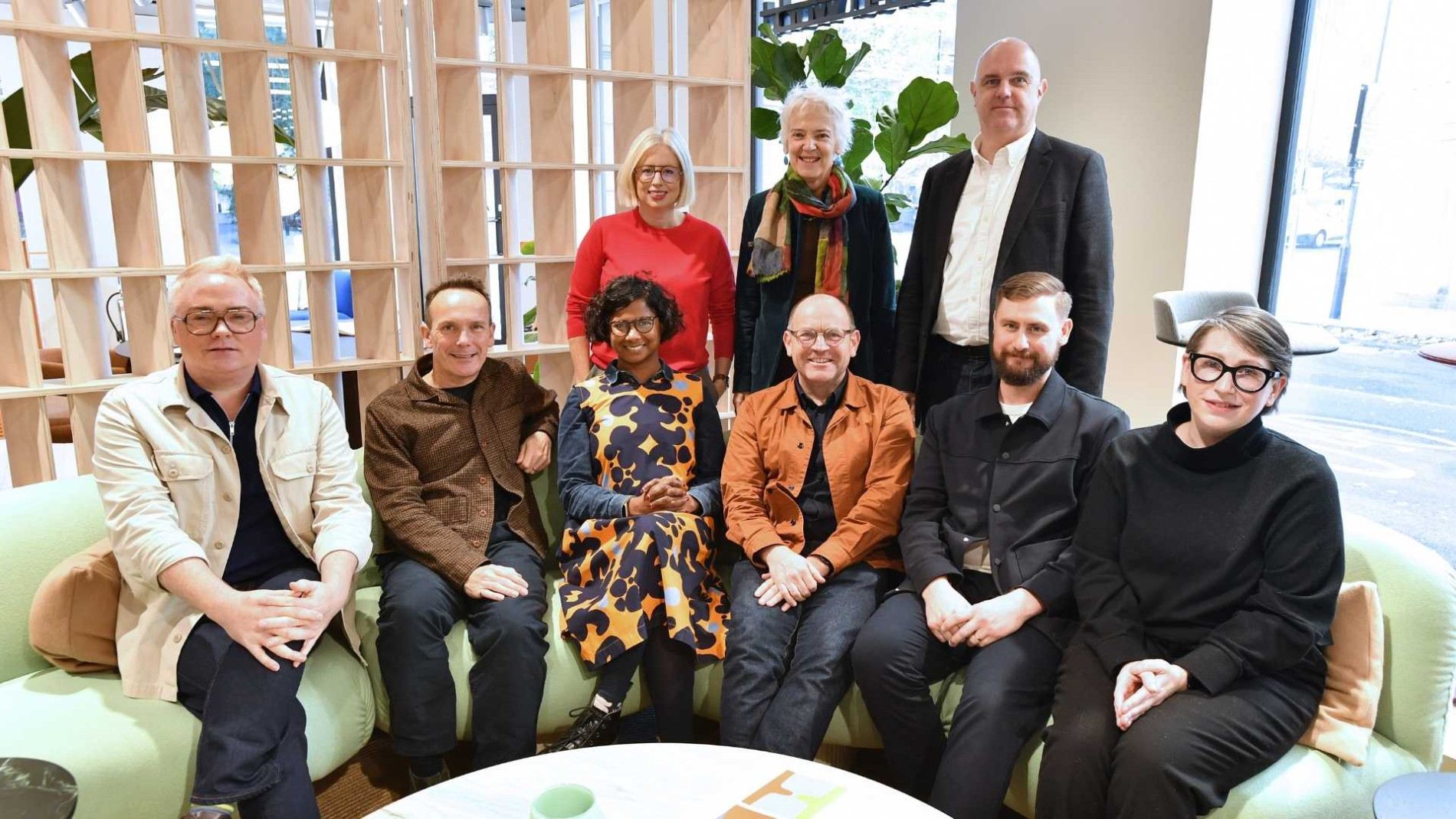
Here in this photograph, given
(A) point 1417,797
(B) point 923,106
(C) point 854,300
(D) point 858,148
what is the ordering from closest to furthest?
1. (A) point 1417,797
2. (C) point 854,300
3. (B) point 923,106
4. (D) point 858,148

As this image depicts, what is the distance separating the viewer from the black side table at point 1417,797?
1434 millimetres

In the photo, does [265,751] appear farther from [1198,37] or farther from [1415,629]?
[1198,37]

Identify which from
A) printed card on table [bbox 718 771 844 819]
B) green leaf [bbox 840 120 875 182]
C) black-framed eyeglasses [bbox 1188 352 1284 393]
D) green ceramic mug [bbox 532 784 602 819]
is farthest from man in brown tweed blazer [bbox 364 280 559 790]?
green leaf [bbox 840 120 875 182]

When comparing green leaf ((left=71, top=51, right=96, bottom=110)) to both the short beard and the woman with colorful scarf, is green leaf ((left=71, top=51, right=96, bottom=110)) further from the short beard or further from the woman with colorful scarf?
the short beard

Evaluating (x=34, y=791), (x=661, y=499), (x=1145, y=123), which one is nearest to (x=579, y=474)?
(x=661, y=499)

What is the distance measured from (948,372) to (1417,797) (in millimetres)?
1488

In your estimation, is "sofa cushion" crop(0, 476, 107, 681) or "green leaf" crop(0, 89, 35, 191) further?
"green leaf" crop(0, 89, 35, 191)

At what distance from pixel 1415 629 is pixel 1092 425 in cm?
74

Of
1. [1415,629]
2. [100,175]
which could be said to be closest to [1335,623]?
[1415,629]

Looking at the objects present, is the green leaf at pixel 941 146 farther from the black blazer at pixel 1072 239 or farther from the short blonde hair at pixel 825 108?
the black blazer at pixel 1072 239

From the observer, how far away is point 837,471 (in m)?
2.40

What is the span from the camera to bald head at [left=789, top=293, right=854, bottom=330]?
7.82 ft

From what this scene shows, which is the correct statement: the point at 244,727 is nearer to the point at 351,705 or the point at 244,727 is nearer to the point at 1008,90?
the point at 351,705

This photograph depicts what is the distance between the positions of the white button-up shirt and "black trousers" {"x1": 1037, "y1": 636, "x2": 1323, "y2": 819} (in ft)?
3.52
